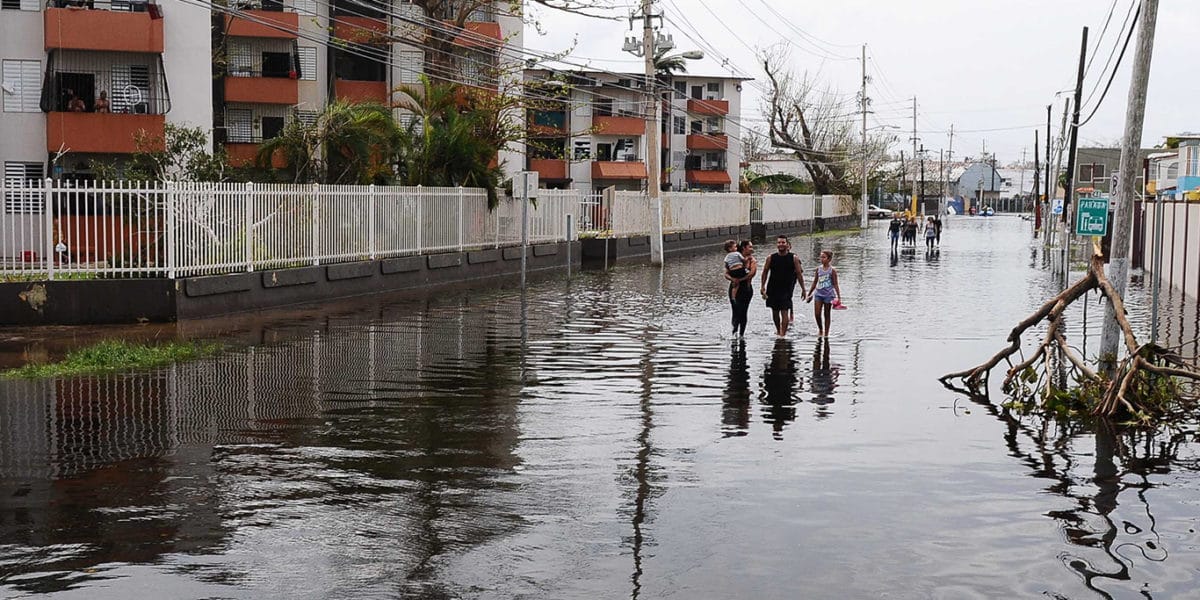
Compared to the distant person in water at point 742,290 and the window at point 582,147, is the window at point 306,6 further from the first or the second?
the window at point 582,147

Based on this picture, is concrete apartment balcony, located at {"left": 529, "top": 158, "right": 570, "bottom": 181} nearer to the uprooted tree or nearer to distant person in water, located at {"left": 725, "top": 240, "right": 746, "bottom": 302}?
distant person in water, located at {"left": 725, "top": 240, "right": 746, "bottom": 302}

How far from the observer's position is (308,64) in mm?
50938

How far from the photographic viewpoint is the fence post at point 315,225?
27.0 meters

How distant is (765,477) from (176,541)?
426 cm

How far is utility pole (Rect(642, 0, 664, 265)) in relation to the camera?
4153 cm

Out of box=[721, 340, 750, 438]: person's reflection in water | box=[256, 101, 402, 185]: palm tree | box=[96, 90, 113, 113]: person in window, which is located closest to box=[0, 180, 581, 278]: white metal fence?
box=[256, 101, 402, 185]: palm tree

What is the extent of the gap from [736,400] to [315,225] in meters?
15.1

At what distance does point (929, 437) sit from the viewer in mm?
11898

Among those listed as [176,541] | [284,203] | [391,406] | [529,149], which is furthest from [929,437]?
[529,149]

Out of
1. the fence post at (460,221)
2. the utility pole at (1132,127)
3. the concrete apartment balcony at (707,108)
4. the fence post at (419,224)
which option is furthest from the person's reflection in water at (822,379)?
the concrete apartment balcony at (707,108)

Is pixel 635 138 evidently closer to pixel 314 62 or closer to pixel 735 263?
pixel 314 62

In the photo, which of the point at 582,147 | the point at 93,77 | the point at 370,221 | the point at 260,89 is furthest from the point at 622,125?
the point at 370,221

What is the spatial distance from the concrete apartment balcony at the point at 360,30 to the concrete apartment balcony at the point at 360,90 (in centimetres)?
171

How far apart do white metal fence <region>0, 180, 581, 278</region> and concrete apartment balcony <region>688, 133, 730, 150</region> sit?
2634 inches
